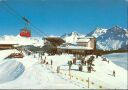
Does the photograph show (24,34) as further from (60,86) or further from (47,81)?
(60,86)

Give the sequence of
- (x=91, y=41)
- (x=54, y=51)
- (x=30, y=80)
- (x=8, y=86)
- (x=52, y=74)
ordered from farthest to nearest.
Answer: (x=91, y=41) < (x=54, y=51) < (x=52, y=74) < (x=30, y=80) < (x=8, y=86)

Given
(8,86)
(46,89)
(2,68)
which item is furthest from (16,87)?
(2,68)

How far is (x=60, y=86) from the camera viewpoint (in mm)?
36562

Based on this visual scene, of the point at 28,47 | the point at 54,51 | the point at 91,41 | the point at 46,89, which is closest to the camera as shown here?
the point at 46,89

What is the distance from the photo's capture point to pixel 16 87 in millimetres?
36906

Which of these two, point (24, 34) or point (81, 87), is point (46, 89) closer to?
point (81, 87)

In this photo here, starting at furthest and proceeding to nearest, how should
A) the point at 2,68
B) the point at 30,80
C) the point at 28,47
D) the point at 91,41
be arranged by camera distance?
the point at 91,41 → the point at 28,47 → the point at 2,68 → the point at 30,80

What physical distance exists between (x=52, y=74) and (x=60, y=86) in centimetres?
950

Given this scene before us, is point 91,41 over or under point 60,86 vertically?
over

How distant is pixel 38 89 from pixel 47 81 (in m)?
5.28

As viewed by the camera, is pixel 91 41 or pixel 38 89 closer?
pixel 38 89

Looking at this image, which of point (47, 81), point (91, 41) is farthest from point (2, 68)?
point (91, 41)

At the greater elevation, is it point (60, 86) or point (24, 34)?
point (24, 34)

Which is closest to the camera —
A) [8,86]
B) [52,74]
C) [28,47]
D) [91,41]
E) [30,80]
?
[8,86]
